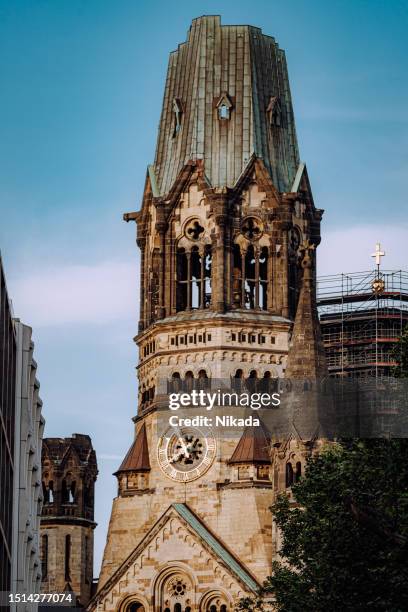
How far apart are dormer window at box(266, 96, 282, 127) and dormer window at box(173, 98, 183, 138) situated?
3.81 meters

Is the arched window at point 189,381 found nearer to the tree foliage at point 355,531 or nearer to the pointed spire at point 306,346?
the pointed spire at point 306,346

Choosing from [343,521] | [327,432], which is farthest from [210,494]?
[343,521]

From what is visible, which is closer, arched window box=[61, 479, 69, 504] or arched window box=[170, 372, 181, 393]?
arched window box=[170, 372, 181, 393]

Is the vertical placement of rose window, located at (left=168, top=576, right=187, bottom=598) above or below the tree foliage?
→ above

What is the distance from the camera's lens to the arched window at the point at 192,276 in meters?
104

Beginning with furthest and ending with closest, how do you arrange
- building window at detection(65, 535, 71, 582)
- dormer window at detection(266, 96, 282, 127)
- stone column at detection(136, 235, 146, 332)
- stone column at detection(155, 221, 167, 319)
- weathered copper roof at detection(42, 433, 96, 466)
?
weathered copper roof at detection(42, 433, 96, 466), building window at detection(65, 535, 71, 582), dormer window at detection(266, 96, 282, 127), stone column at detection(136, 235, 146, 332), stone column at detection(155, 221, 167, 319)

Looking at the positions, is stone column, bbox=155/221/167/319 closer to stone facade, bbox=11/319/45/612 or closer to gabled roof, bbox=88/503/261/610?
gabled roof, bbox=88/503/261/610

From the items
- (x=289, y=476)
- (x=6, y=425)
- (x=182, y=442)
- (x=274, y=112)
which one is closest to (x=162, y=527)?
(x=182, y=442)

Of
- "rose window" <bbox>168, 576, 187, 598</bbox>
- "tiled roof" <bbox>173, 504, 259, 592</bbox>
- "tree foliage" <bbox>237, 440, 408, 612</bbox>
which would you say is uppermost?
"tiled roof" <bbox>173, 504, 259, 592</bbox>

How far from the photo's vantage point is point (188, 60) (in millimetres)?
108312

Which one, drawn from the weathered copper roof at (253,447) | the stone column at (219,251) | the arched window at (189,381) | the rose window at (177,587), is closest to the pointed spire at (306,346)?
the weathered copper roof at (253,447)

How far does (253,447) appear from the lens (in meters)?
101

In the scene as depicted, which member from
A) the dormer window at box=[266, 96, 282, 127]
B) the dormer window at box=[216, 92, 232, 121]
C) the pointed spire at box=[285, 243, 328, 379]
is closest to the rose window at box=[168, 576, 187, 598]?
the pointed spire at box=[285, 243, 328, 379]

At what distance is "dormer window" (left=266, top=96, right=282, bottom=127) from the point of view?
10675 cm
